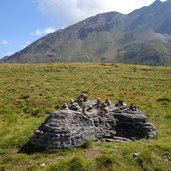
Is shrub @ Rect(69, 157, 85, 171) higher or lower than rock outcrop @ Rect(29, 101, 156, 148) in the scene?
lower

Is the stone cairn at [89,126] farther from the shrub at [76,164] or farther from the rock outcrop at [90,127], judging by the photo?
the shrub at [76,164]

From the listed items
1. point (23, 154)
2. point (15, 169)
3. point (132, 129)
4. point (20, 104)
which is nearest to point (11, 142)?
point (23, 154)

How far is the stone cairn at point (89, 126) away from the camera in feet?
90.1

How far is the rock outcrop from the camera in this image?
2742 cm

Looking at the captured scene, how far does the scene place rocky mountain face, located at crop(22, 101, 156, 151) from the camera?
27.4m

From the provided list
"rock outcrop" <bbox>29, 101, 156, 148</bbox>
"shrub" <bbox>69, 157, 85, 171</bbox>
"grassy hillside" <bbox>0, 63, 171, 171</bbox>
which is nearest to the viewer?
"shrub" <bbox>69, 157, 85, 171</bbox>

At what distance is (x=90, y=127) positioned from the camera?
98.1 ft

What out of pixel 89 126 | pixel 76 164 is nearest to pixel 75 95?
pixel 89 126

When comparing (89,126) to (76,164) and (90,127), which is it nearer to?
(90,127)

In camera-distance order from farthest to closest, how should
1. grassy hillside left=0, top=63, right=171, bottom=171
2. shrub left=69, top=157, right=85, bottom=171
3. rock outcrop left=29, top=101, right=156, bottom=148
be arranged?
rock outcrop left=29, top=101, right=156, bottom=148
grassy hillside left=0, top=63, right=171, bottom=171
shrub left=69, top=157, right=85, bottom=171

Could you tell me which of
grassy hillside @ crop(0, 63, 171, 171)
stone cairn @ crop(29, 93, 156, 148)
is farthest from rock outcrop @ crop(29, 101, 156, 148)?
grassy hillside @ crop(0, 63, 171, 171)

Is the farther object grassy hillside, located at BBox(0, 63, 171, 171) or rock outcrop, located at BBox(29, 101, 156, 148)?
rock outcrop, located at BBox(29, 101, 156, 148)

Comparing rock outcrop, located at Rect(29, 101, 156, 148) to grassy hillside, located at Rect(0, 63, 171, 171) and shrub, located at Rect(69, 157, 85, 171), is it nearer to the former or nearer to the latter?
grassy hillside, located at Rect(0, 63, 171, 171)

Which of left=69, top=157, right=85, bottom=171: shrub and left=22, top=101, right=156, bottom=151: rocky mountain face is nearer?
left=69, top=157, right=85, bottom=171: shrub
